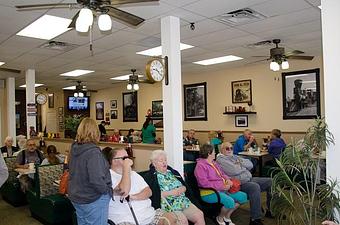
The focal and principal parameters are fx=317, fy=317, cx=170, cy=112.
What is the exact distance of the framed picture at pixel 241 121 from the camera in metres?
8.95

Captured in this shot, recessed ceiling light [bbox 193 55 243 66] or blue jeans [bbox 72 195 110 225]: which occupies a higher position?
recessed ceiling light [bbox 193 55 243 66]

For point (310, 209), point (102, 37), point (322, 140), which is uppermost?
point (102, 37)

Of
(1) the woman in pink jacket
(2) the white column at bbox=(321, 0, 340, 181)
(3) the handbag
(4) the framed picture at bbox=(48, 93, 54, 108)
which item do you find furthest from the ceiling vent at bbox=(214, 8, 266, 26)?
(4) the framed picture at bbox=(48, 93, 54, 108)

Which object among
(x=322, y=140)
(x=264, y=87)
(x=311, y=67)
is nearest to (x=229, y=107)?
(x=264, y=87)

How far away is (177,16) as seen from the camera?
Answer: 439 cm

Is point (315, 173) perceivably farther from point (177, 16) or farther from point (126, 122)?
point (126, 122)

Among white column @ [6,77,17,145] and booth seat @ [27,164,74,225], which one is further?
white column @ [6,77,17,145]

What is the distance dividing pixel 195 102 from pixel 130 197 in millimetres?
7274

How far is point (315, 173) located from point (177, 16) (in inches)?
106

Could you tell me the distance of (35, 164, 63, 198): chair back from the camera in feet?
15.3

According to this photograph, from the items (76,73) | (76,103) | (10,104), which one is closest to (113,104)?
(76,103)

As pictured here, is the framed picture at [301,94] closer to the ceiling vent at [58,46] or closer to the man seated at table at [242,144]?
the man seated at table at [242,144]

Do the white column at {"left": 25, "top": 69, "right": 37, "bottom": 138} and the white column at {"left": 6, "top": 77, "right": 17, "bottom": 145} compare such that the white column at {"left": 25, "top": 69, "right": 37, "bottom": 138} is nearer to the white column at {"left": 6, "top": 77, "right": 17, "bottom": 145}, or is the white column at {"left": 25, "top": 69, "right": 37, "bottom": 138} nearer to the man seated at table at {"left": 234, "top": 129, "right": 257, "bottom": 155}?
the white column at {"left": 6, "top": 77, "right": 17, "bottom": 145}

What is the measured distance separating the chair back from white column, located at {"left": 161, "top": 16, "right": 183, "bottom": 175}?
1780 mm
